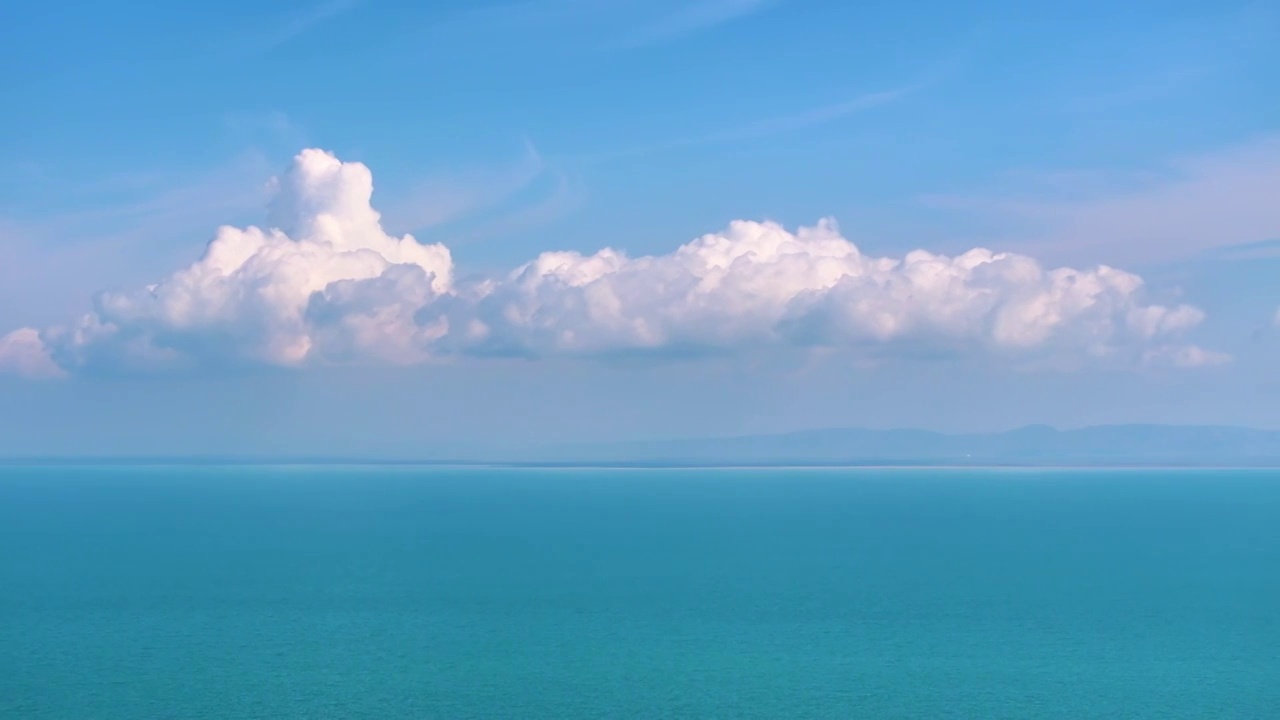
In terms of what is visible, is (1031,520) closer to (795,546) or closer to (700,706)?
(795,546)

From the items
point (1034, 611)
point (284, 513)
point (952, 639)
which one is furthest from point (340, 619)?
point (284, 513)

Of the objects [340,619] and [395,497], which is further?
[395,497]

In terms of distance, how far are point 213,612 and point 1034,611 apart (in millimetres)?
47954

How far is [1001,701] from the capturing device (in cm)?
4847

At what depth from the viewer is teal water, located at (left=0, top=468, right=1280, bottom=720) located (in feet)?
159

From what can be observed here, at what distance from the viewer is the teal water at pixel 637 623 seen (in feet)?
159

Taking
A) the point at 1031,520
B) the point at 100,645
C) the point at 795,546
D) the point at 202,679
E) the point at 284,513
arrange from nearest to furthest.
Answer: the point at 202,679, the point at 100,645, the point at 795,546, the point at 1031,520, the point at 284,513

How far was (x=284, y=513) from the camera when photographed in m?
151

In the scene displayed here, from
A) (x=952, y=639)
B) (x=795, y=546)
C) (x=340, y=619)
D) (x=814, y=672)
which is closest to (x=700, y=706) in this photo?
(x=814, y=672)

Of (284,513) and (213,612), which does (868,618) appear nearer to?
(213,612)

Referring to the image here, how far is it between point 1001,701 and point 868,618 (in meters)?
17.3

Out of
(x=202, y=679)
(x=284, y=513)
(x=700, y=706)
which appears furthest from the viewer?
(x=284, y=513)

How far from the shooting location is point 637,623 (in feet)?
211

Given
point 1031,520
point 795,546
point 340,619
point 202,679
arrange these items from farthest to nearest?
point 1031,520 → point 795,546 → point 340,619 → point 202,679
